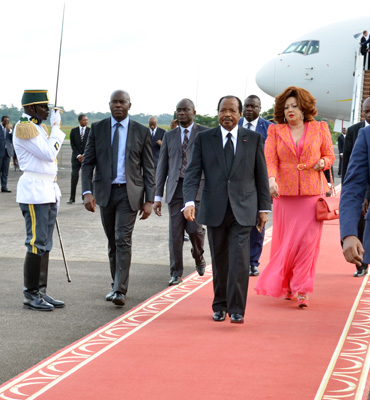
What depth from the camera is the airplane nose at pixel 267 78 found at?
29.3 metres

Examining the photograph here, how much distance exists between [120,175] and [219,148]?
1.19 meters

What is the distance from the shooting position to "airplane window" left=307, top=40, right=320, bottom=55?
28516mm

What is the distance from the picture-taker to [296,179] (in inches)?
293

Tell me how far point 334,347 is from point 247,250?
44.5 inches

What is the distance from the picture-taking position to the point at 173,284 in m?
8.34

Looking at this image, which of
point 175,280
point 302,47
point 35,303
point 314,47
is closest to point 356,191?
point 35,303

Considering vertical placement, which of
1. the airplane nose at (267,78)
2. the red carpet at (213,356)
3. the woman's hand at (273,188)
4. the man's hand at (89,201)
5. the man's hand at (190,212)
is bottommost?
the red carpet at (213,356)

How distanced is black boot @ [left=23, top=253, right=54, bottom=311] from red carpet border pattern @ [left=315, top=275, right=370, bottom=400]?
248 cm

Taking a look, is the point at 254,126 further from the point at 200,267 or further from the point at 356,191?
the point at 356,191

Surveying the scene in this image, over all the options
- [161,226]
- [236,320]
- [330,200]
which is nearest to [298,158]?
[330,200]

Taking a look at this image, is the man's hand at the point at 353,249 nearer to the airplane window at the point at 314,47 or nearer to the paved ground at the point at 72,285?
the paved ground at the point at 72,285

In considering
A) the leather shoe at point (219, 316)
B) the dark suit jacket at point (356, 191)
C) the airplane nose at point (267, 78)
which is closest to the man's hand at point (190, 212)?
the leather shoe at point (219, 316)

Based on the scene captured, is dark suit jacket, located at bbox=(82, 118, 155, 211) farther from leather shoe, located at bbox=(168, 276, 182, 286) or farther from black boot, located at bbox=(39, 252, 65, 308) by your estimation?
leather shoe, located at bbox=(168, 276, 182, 286)

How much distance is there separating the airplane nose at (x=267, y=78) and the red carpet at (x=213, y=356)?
22195 mm
